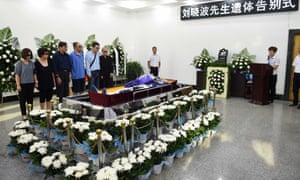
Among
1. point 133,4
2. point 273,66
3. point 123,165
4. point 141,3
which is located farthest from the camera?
point 133,4

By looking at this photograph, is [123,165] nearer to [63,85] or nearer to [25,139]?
[25,139]

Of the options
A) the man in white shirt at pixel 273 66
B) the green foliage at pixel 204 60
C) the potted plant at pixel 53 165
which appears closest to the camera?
the potted plant at pixel 53 165

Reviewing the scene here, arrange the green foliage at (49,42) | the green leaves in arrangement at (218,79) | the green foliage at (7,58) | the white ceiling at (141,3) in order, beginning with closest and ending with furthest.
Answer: the green foliage at (7,58) → the green foliage at (49,42) → the green leaves in arrangement at (218,79) → the white ceiling at (141,3)

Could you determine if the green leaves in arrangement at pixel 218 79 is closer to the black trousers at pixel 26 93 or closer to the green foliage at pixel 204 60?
the green foliage at pixel 204 60

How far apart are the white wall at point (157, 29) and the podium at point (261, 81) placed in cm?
106

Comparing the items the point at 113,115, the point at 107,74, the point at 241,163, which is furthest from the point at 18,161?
the point at 107,74

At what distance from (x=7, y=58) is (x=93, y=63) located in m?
2.14

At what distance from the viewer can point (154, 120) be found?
10.6 ft

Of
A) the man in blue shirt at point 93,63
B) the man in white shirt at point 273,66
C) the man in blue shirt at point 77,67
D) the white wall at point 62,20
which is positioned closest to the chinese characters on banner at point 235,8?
the man in white shirt at point 273,66

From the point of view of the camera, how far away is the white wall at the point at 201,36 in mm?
6719

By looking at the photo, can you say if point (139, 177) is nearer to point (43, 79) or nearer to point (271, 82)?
point (43, 79)

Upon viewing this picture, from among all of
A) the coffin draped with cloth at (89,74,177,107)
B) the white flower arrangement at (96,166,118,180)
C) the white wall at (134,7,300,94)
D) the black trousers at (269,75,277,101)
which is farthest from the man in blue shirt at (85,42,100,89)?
the black trousers at (269,75,277,101)

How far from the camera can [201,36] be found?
8219 millimetres

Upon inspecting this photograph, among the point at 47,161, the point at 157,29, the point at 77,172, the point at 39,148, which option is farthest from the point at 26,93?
the point at 157,29
